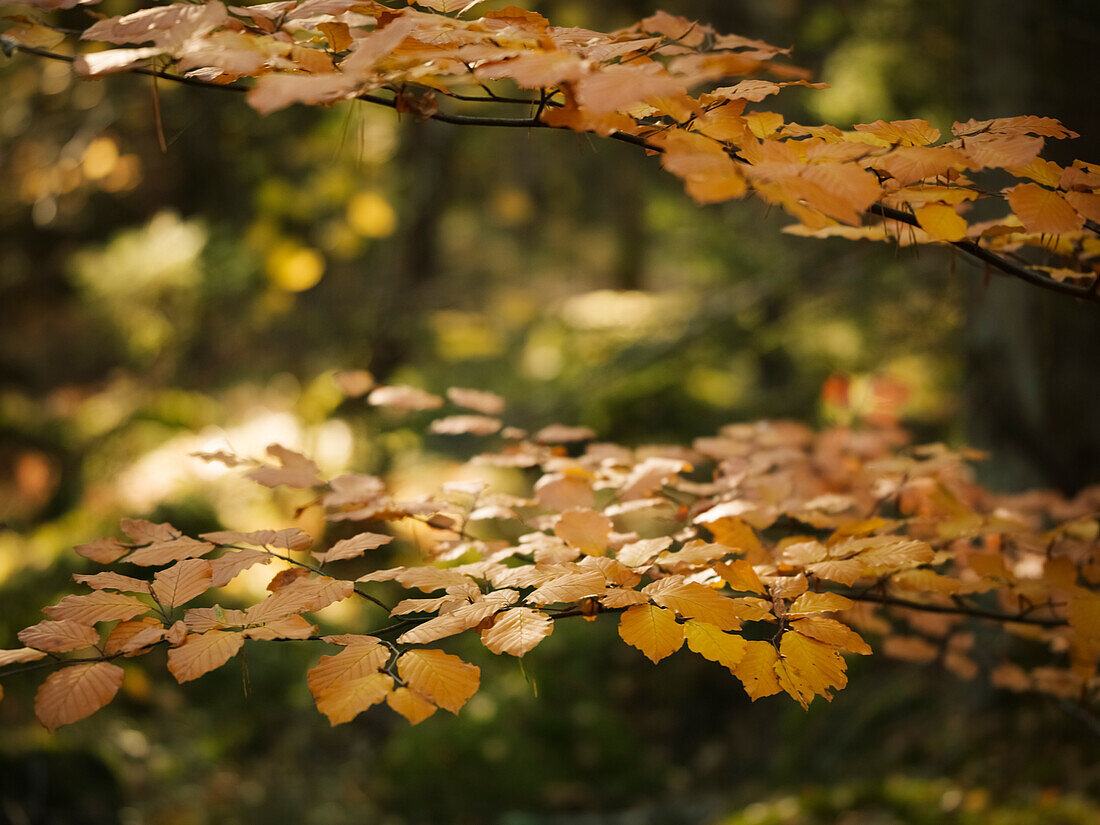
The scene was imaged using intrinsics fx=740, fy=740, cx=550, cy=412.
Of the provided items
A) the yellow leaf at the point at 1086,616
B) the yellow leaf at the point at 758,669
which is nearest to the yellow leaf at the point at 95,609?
the yellow leaf at the point at 758,669

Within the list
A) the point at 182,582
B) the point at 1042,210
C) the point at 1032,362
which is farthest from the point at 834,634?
the point at 1032,362

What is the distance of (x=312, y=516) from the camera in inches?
157

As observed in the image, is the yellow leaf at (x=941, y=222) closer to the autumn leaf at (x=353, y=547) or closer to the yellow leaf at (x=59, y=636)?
the autumn leaf at (x=353, y=547)

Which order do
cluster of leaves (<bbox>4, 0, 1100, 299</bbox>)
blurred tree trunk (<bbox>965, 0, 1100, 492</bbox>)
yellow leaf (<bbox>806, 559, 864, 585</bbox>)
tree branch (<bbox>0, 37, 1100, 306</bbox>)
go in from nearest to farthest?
cluster of leaves (<bbox>4, 0, 1100, 299</bbox>) < tree branch (<bbox>0, 37, 1100, 306</bbox>) < yellow leaf (<bbox>806, 559, 864, 585</bbox>) < blurred tree trunk (<bbox>965, 0, 1100, 492</bbox>)

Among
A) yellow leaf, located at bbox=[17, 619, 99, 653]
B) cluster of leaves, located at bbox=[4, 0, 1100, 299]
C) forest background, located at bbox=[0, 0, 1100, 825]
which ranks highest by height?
cluster of leaves, located at bbox=[4, 0, 1100, 299]

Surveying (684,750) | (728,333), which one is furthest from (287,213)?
(684,750)

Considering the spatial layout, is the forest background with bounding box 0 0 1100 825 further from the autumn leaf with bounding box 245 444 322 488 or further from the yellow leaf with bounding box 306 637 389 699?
the yellow leaf with bounding box 306 637 389 699

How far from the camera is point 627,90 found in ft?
2.55

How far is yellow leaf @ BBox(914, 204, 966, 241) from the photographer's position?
3.11ft

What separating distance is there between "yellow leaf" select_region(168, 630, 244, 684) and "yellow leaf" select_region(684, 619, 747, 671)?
57 cm

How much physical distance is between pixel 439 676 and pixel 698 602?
35 centimetres

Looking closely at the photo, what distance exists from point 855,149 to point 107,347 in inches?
307

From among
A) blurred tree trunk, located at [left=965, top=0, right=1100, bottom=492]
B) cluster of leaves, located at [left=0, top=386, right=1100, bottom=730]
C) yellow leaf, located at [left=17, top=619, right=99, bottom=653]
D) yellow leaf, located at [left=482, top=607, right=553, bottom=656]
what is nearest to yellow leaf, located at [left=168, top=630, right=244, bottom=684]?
cluster of leaves, located at [left=0, top=386, right=1100, bottom=730]

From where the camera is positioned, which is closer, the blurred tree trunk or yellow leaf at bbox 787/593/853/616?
yellow leaf at bbox 787/593/853/616
